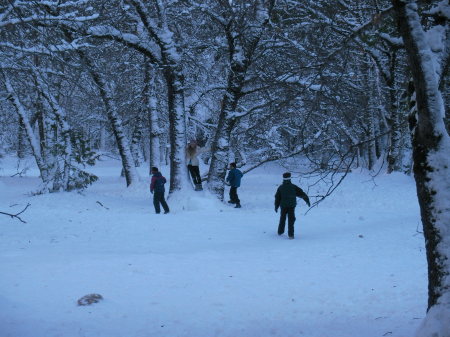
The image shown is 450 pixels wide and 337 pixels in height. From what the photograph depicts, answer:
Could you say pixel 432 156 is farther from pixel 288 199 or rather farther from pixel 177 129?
pixel 177 129

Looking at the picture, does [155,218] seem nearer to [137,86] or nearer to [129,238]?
Answer: [129,238]

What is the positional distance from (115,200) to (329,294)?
12174 mm

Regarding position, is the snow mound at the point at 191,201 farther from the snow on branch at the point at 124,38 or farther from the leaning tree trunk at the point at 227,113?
the snow on branch at the point at 124,38

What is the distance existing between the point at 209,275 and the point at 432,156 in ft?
15.3

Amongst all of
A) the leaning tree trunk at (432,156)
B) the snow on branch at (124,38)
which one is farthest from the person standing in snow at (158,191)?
the leaning tree trunk at (432,156)

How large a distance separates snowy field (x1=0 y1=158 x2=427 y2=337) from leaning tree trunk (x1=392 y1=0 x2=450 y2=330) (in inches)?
57.8

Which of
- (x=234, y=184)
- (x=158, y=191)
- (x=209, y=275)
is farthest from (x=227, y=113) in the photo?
(x=209, y=275)

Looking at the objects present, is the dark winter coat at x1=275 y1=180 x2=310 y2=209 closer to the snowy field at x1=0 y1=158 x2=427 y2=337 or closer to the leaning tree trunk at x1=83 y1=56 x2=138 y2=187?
the snowy field at x1=0 y1=158 x2=427 y2=337

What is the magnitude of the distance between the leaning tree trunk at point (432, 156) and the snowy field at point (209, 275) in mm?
1468

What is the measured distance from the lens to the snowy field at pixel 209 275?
5715 millimetres

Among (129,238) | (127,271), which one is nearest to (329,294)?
(127,271)

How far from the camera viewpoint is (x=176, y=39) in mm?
17219

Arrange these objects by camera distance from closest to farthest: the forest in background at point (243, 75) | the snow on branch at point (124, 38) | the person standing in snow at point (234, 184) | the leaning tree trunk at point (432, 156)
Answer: the leaning tree trunk at point (432, 156)
the forest in background at point (243, 75)
the snow on branch at point (124, 38)
the person standing in snow at point (234, 184)

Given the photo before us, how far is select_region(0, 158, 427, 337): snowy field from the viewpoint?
571 cm
